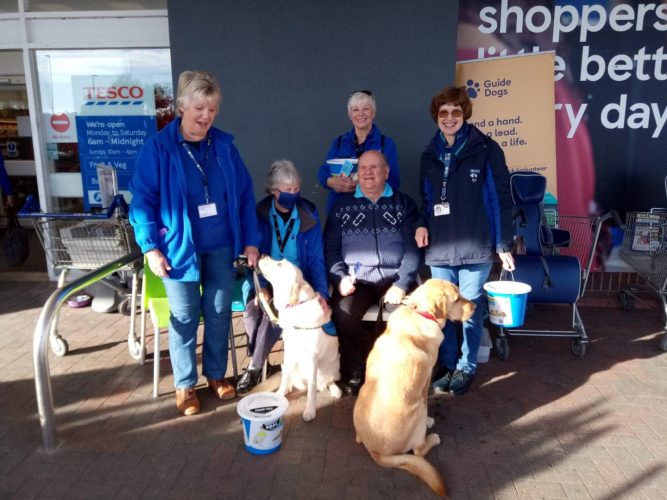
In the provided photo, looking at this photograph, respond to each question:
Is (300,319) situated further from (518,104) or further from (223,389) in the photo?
(518,104)

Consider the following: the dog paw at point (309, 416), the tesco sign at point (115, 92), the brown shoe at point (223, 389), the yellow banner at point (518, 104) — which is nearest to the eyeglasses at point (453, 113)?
the dog paw at point (309, 416)

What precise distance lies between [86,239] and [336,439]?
2.48m

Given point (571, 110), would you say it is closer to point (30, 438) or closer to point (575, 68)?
point (575, 68)

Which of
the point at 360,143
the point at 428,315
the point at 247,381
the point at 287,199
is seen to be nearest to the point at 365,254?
the point at 287,199

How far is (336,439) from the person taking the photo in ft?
9.44

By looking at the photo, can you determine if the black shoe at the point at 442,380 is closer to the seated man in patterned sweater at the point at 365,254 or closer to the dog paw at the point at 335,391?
the seated man in patterned sweater at the point at 365,254

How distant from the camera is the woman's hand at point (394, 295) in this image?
318 cm

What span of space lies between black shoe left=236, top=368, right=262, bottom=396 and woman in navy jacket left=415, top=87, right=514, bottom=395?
1442 mm

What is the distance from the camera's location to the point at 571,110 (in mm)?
5266

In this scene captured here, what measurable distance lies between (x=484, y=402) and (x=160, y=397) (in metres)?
2.18

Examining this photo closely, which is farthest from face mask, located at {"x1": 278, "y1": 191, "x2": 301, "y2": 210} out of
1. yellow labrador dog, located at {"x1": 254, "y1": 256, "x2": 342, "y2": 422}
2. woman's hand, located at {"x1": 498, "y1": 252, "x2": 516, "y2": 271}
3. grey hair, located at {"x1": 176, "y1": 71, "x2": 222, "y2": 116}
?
woman's hand, located at {"x1": 498, "y1": 252, "x2": 516, "y2": 271}

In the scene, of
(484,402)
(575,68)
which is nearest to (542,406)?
(484,402)

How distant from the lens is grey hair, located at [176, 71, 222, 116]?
2729 millimetres

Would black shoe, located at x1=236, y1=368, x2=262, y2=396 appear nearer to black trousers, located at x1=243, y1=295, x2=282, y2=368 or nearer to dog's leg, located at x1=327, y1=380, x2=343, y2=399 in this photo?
black trousers, located at x1=243, y1=295, x2=282, y2=368
